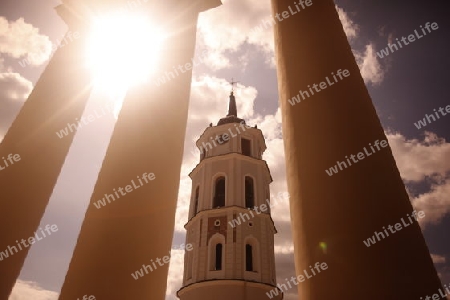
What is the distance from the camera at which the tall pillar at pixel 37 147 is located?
707 cm

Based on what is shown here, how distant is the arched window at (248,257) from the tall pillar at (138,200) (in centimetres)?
2141

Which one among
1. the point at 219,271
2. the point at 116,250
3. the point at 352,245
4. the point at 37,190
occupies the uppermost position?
the point at 219,271

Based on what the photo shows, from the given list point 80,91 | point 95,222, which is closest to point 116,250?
point 95,222

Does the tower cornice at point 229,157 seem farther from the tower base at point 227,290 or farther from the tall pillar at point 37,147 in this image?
the tall pillar at point 37,147

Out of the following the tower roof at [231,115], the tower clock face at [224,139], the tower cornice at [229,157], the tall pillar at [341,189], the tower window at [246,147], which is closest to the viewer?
the tall pillar at [341,189]

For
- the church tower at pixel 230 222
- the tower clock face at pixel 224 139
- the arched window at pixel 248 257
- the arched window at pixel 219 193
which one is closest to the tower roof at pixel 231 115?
the church tower at pixel 230 222

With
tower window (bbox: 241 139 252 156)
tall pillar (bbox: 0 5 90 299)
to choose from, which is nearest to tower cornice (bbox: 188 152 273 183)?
tower window (bbox: 241 139 252 156)

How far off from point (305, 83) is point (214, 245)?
2412cm

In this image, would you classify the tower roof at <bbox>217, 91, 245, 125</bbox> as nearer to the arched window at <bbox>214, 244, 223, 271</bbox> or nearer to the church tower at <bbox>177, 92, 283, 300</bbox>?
the church tower at <bbox>177, 92, 283, 300</bbox>

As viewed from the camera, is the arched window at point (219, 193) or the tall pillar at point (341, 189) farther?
the arched window at point (219, 193)

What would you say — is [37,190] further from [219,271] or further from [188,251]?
[188,251]

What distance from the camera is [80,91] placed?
9.63m

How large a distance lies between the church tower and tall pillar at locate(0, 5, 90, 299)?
59.2 feet

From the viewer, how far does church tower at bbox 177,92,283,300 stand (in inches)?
938
